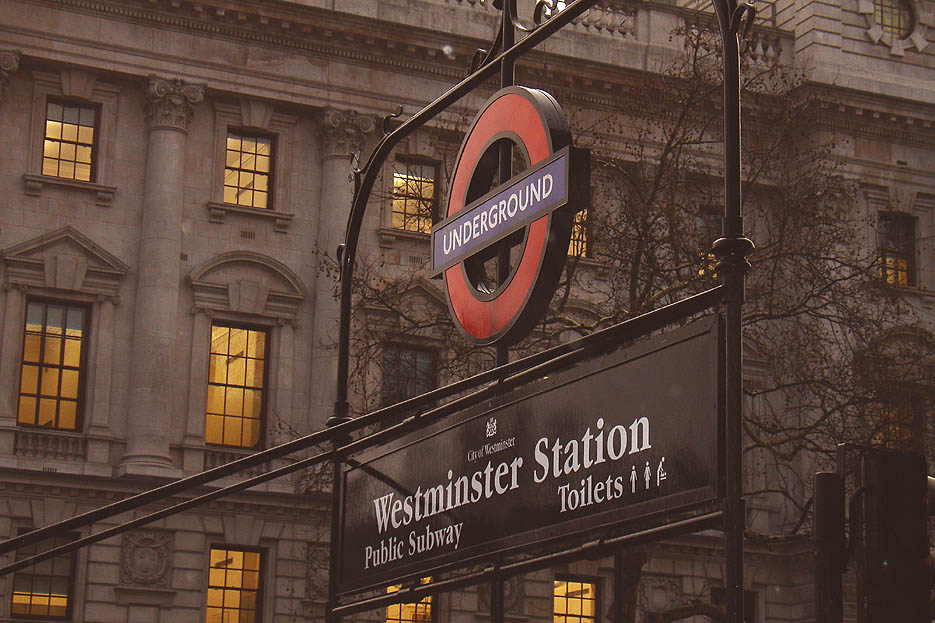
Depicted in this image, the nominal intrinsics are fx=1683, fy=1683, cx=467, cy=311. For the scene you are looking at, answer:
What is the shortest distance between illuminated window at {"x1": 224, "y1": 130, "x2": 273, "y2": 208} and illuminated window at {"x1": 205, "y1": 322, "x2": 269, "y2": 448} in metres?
2.85

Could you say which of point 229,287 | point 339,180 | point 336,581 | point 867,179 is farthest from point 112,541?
point 336,581

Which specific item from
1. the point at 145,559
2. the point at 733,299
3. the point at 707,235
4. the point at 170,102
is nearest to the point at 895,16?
the point at 707,235

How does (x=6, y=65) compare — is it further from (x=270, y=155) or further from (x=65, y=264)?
(x=270, y=155)

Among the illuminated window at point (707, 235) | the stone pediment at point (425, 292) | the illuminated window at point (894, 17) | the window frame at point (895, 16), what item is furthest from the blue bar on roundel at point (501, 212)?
the illuminated window at point (894, 17)

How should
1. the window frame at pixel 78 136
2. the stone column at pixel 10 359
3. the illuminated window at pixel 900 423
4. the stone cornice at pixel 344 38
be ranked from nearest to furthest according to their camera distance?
1. the illuminated window at pixel 900 423
2. the stone column at pixel 10 359
3. the window frame at pixel 78 136
4. the stone cornice at pixel 344 38

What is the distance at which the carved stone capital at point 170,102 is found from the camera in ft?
114

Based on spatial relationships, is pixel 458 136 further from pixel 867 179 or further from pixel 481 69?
pixel 481 69

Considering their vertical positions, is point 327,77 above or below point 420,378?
above

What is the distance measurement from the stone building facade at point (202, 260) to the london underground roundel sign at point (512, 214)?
25.6m

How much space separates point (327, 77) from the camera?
120 feet

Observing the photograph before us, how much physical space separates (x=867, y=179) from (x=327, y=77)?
13.6 metres

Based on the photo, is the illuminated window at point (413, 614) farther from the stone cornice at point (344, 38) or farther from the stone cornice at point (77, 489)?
the stone cornice at point (344, 38)

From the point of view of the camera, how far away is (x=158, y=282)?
33969 millimetres

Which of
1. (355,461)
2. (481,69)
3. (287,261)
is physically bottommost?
(355,461)
